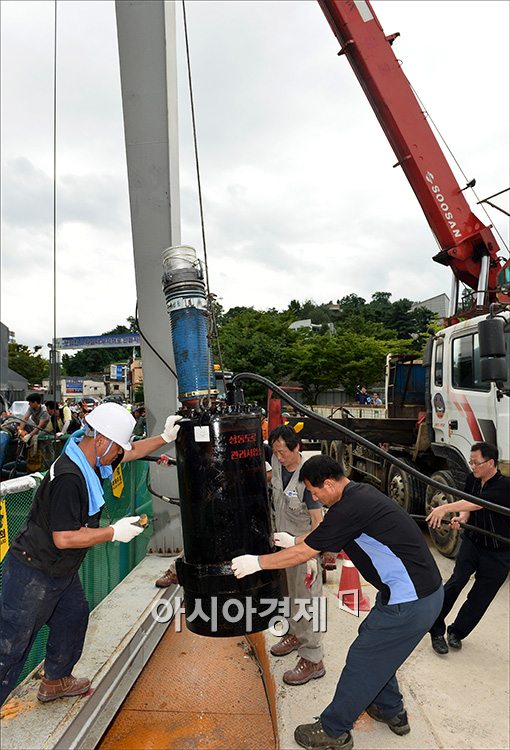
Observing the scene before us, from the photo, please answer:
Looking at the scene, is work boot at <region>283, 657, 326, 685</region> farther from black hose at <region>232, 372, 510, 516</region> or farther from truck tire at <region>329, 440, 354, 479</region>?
truck tire at <region>329, 440, 354, 479</region>

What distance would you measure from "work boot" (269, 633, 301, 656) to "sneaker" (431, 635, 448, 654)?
104cm

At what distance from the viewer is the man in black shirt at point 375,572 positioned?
100 inches

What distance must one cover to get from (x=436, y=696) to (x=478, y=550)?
102 cm

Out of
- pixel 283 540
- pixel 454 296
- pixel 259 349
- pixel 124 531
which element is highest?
pixel 259 349

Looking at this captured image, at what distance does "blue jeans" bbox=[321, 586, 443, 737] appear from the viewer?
2590 millimetres

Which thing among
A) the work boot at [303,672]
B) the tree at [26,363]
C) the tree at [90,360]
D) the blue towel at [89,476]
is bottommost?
the work boot at [303,672]

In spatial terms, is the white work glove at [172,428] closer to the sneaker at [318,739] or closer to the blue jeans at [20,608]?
the blue jeans at [20,608]

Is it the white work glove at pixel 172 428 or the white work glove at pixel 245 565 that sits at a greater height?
the white work glove at pixel 172 428

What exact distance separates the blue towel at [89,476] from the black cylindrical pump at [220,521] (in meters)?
0.44

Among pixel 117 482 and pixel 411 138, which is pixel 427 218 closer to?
pixel 411 138

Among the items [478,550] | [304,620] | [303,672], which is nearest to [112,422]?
[304,620]

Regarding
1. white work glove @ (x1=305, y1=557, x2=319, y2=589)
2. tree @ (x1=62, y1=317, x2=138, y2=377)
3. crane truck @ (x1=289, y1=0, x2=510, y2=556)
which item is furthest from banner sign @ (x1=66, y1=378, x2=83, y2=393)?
white work glove @ (x1=305, y1=557, x2=319, y2=589)

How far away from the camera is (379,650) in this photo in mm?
2605

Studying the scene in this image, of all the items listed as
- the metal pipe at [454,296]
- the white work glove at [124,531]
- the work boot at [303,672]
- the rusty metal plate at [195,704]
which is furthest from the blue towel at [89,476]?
the metal pipe at [454,296]
